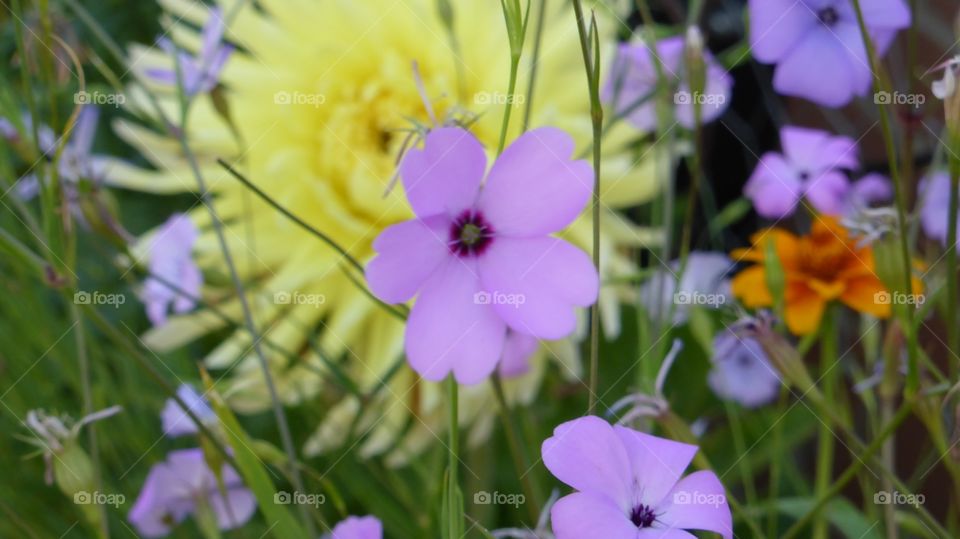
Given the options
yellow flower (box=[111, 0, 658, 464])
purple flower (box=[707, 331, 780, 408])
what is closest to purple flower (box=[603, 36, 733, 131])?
yellow flower (box=[111, 0, 658, 464])

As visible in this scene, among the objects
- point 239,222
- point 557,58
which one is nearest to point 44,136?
point 239,222

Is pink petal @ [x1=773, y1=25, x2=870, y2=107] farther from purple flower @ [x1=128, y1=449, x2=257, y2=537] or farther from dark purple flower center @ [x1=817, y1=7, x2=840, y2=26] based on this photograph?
purple flower @ [x1=128, y1=449, x2=257, y2=537]

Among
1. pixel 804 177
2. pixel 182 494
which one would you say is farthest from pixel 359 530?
pixel 804 177

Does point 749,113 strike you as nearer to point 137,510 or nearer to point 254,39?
point 254,39
